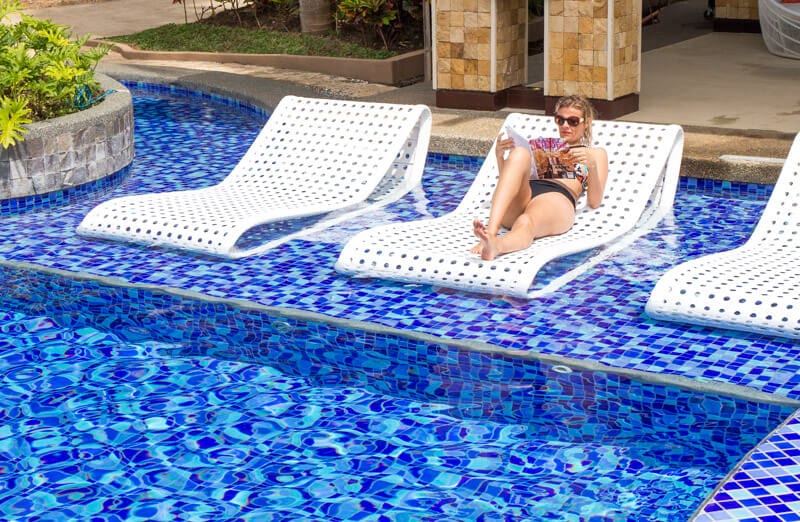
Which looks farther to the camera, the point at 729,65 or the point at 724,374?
the point at 729,65

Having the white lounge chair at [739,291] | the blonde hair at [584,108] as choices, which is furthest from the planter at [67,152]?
the white lounge chair at [739,291]

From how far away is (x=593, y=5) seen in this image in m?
9.23

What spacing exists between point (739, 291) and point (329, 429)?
2.01 metres

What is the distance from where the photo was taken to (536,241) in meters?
6.56

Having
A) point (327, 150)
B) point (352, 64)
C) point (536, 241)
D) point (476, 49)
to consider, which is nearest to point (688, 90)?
point (476, 49)

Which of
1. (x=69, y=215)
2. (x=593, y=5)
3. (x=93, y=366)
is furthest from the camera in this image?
(x=593, y=5)

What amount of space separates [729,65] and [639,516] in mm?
8404

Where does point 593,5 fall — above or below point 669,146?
above

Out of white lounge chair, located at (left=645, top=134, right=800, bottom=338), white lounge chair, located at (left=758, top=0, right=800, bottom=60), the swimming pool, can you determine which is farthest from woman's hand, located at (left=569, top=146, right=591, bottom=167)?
white lounge chair, located at (left=758, top=0, right=800, bottom=60)

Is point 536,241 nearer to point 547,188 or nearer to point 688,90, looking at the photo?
point 547,188

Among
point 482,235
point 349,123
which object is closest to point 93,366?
point 482,235

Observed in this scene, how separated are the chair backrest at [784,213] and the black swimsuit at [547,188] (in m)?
1.02

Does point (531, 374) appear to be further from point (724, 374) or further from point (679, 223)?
point (679, 223)

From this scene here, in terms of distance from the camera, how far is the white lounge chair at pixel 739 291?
17.4 feet
